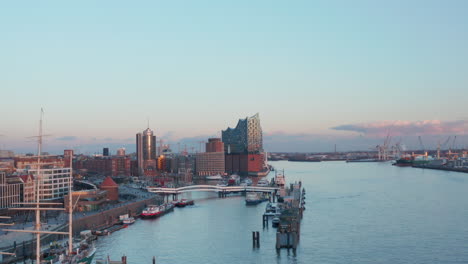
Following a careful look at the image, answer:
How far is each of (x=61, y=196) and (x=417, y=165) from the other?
75.1 m

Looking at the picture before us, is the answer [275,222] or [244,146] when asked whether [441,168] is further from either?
[275,222]

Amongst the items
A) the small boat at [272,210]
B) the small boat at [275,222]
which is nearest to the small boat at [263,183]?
the small boat at [272,210]

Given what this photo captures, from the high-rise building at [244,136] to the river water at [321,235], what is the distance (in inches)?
2245

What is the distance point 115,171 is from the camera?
66812 mm

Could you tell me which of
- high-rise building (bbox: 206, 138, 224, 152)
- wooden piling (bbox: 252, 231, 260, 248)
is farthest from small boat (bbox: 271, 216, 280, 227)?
high-rise building (bbox: 206, 138, 224, 152)

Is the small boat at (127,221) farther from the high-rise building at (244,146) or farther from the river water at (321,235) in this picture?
the high-rise building at (244,146)

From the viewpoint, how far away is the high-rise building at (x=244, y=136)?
9019 centimetres

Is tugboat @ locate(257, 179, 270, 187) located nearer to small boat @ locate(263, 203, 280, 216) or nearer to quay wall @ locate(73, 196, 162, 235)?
quay wall @ locate(73, 196, 162, 235)

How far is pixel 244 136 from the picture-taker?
9169 centimetres

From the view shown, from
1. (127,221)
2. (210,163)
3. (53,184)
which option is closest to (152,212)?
(127,221)

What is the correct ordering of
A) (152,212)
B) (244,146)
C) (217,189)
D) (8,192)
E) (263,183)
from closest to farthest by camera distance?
(8,192) < (152,212) < (217,189) < (263,183) < (244,146)

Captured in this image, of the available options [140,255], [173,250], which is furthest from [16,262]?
[173,250]

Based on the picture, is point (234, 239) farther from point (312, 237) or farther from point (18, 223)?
point (18, 223)

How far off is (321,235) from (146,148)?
208 feet
